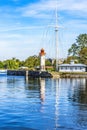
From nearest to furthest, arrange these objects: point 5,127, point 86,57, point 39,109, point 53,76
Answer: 1. point 5,127
2. point 39,109
3. point 53,76
4. point 86,57

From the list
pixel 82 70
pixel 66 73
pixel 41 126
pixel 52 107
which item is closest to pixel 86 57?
pixel 82 70

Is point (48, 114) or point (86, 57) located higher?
point (86, 57)

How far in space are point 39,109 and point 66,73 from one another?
119692 millimetres

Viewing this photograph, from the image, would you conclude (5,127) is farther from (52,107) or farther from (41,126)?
(52,107)

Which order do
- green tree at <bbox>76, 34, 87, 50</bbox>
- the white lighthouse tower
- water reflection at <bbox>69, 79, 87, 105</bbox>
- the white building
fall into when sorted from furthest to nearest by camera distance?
1. green tree at <bbox>76, 34, 87, 50</bbox>
2. the white building
3. the white lighthouse tower
4. water reflection at <bbox>69, 79, 87, 105</bbox>

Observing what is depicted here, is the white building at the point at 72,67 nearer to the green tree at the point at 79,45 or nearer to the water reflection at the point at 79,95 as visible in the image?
the green tree at the point at 79,45

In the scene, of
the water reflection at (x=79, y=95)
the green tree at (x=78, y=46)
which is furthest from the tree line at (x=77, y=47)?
the water reflection at (x=79, y=95)

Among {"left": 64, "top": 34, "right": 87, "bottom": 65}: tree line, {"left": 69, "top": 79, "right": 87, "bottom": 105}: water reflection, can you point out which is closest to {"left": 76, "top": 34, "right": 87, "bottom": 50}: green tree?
{"left": 64, "top": 34, "right": 87, "bottom": 65}: tree line

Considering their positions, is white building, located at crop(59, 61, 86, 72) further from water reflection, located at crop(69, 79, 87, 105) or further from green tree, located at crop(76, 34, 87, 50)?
water reflection, located at crop(69, 79, 87, 105)

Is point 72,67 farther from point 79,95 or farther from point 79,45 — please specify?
point 79,95

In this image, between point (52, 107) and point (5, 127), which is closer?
point (5, 127)

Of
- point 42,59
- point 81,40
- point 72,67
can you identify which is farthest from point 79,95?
point 81,40

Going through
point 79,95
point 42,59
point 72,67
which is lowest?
point 79,95

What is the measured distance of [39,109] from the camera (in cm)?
3884
